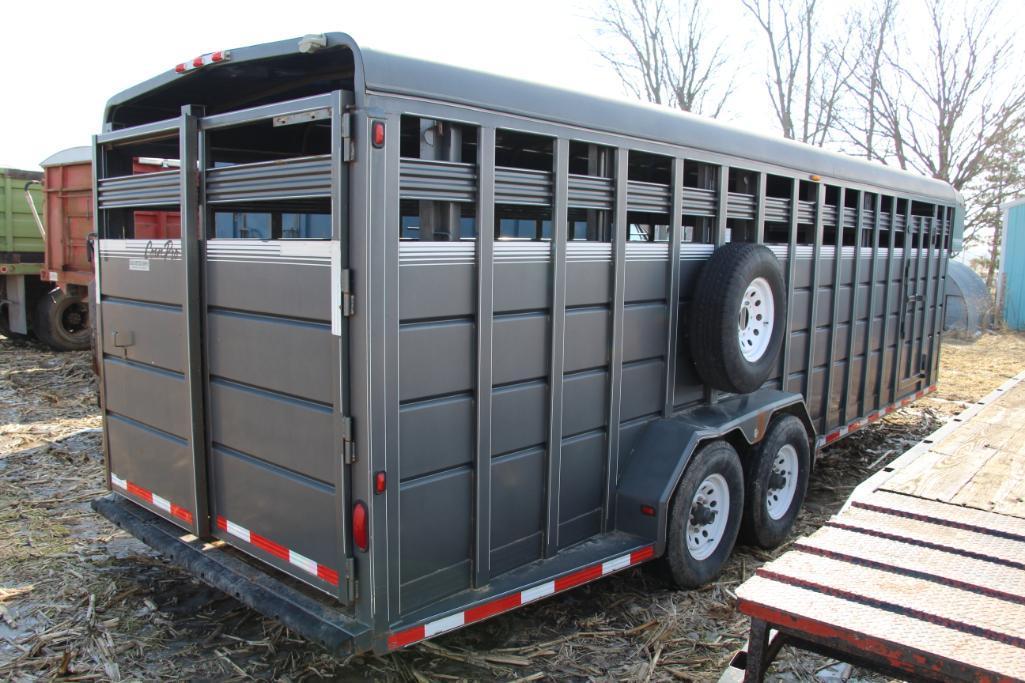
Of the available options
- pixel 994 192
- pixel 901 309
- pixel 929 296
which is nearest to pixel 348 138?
pixel 901 309

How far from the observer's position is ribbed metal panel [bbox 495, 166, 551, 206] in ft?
10.7

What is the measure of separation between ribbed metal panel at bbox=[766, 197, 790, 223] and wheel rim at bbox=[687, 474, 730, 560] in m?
A: 1.77

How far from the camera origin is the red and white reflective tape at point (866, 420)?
237 inches

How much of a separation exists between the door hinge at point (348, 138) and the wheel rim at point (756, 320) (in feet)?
8.75

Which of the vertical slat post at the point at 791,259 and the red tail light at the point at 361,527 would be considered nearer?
the red tail light at the point at 361,527

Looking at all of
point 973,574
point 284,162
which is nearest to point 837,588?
point 973,574

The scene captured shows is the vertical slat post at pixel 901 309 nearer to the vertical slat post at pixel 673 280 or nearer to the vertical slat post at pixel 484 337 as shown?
the vertical slat post at pixel 673 280

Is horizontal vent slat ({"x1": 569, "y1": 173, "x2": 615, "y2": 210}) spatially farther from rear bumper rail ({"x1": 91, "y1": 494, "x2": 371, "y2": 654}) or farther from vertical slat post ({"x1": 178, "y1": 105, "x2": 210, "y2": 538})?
rear bumper rail ({"x1": 91, "y1": 494, "x2": 371, "y2": 654})

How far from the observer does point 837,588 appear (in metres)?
2.38

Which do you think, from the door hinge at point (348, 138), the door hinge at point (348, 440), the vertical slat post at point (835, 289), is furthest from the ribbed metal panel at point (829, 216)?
the door hinge at point (348, 440)

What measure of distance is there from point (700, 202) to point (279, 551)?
2.89 metres

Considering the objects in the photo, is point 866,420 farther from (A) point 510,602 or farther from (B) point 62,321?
(B) point 62,321

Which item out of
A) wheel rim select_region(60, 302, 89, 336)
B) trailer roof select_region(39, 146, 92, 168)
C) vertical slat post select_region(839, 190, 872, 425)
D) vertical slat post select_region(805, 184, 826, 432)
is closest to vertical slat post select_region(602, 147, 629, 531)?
vertical slat post select_region(805, 184, 826, 432)

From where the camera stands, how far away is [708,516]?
4.39 metres
